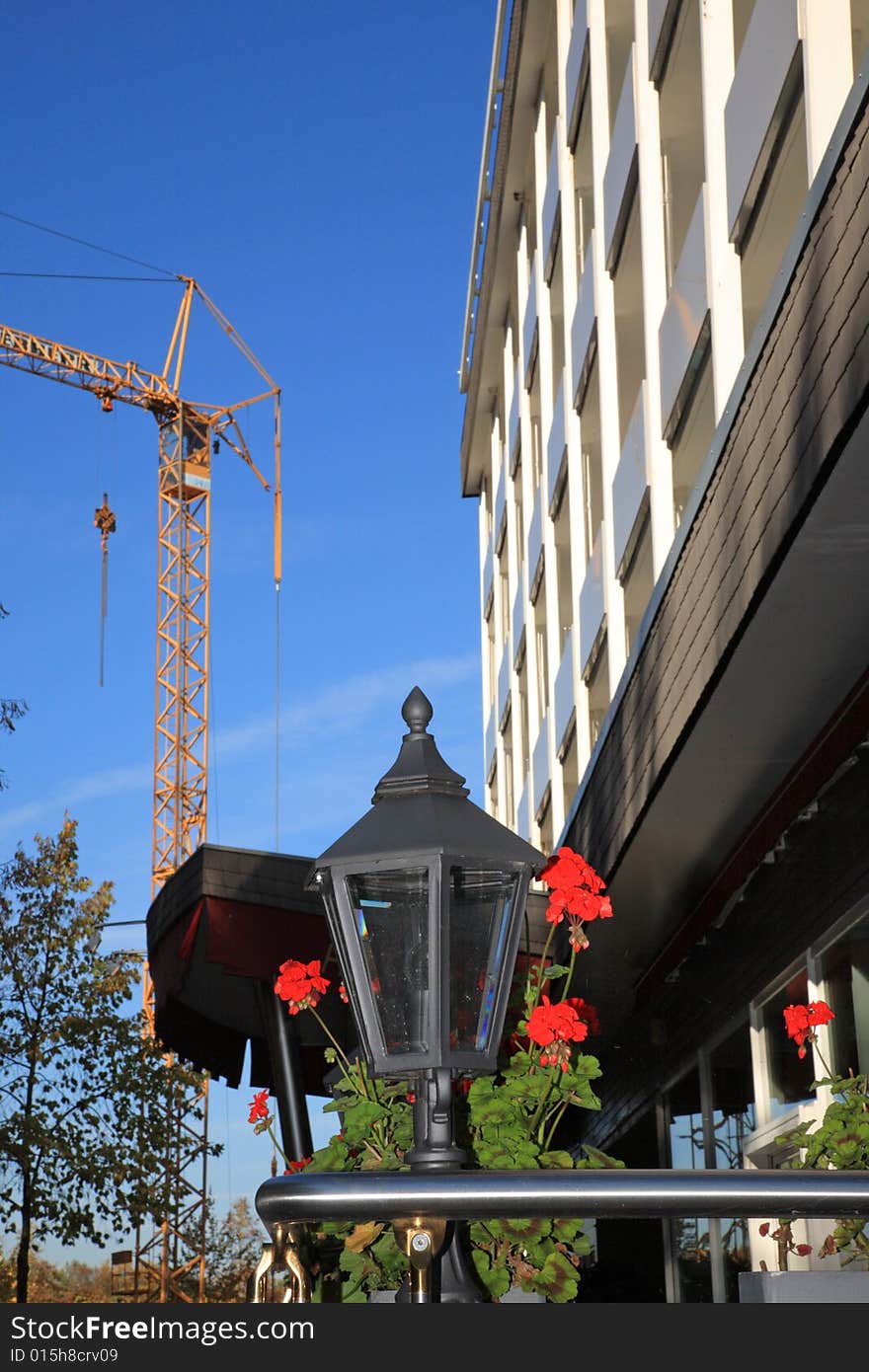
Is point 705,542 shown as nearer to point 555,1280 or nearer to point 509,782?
point 555,1280

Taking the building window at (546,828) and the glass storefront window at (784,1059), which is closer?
the glass storefront window at (784,1059)

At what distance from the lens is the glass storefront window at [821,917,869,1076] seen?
845cm

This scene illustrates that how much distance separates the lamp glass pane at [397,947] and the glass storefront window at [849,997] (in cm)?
510

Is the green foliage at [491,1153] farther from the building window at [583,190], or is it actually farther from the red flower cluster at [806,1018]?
the building window at [583,190]

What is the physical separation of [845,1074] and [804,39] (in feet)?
18.8

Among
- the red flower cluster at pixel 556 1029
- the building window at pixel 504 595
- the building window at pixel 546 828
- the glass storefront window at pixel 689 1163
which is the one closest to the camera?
the red flower cluster at pixel 556 1029

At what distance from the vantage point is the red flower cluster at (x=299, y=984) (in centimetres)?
683

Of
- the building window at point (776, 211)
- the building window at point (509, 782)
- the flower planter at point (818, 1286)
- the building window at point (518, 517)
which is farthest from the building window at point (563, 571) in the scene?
the flower planter at point (818, 1286)

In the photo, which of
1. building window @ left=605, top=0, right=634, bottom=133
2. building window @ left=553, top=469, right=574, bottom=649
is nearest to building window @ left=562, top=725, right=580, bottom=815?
building window @ left=553, top=469, right=574, bottom=649

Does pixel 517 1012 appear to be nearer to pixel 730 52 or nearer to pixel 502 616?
pixel 730 52

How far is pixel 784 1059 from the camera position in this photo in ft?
34.6

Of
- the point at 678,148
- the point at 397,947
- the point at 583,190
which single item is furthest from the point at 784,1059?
the point at 583,190

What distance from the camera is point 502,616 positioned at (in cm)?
3105

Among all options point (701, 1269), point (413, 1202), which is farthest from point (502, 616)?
point (413, 1202)
